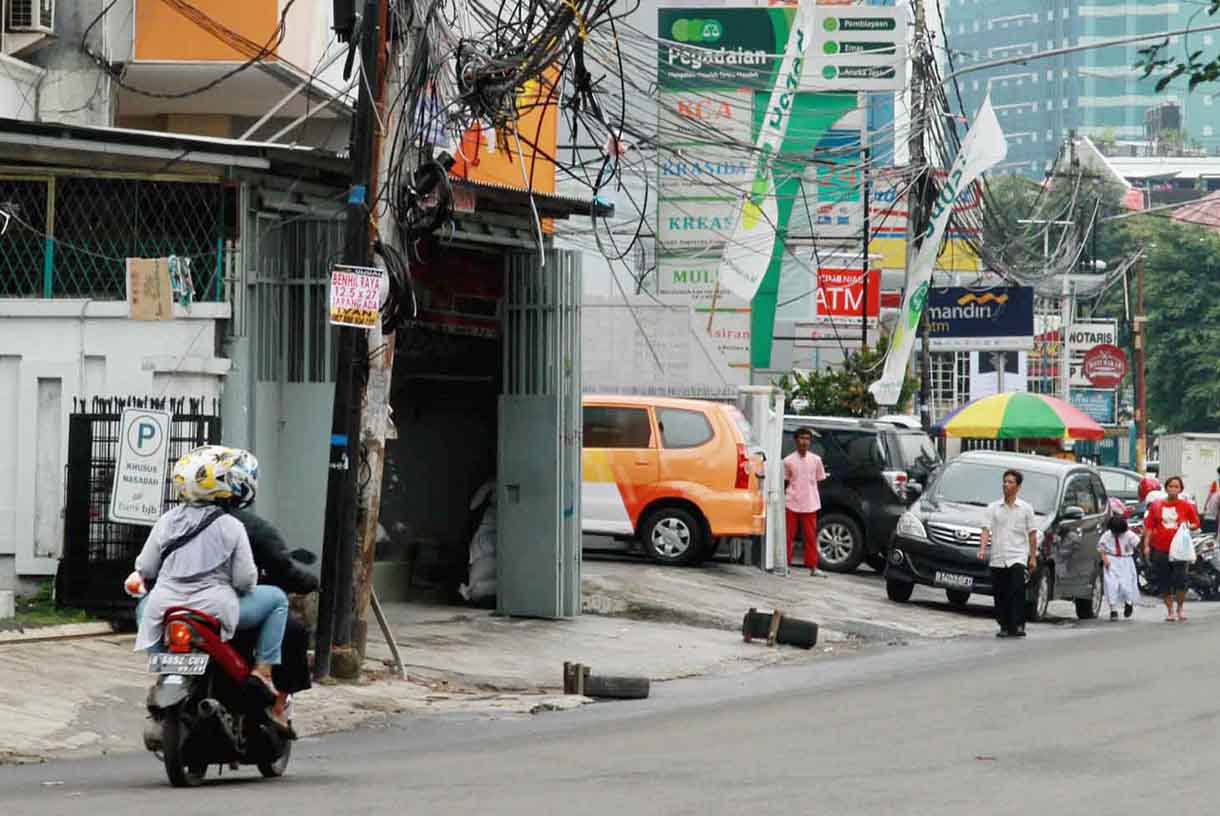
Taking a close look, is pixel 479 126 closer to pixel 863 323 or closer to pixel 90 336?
pixel 90 336

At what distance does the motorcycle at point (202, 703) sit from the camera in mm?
9359

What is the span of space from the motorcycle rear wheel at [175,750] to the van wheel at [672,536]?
588 inches

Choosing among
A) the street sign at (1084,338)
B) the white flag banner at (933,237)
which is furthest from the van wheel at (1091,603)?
the street sign at (1084,338)

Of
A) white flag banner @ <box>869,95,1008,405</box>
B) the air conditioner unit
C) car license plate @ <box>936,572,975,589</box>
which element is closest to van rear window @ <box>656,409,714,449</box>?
car license plate @ <box>936,572,975,589</box>

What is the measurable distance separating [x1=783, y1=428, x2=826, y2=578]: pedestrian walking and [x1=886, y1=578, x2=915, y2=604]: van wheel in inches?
63.3

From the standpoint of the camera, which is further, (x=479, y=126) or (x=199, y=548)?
(x=479, y=126)

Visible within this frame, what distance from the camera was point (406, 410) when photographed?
71.1ft

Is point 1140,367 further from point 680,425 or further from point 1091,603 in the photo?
point 680,425

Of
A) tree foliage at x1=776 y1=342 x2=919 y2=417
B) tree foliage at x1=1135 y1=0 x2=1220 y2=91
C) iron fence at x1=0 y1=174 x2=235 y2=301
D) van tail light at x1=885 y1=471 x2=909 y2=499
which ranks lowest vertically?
van tail light at x1=885 y1=471 x2=909 y2=499

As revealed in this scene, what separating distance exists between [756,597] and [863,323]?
17148 mm

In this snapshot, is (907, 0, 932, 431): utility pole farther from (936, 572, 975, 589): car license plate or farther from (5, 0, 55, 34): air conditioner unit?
(5, 0, 55, 34): air conditioner unit

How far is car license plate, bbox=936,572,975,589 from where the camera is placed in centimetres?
2400

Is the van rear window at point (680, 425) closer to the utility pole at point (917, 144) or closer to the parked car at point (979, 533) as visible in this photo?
the parked car at point (979, 533)

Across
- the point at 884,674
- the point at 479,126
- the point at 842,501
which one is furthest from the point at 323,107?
the point at 842,501
